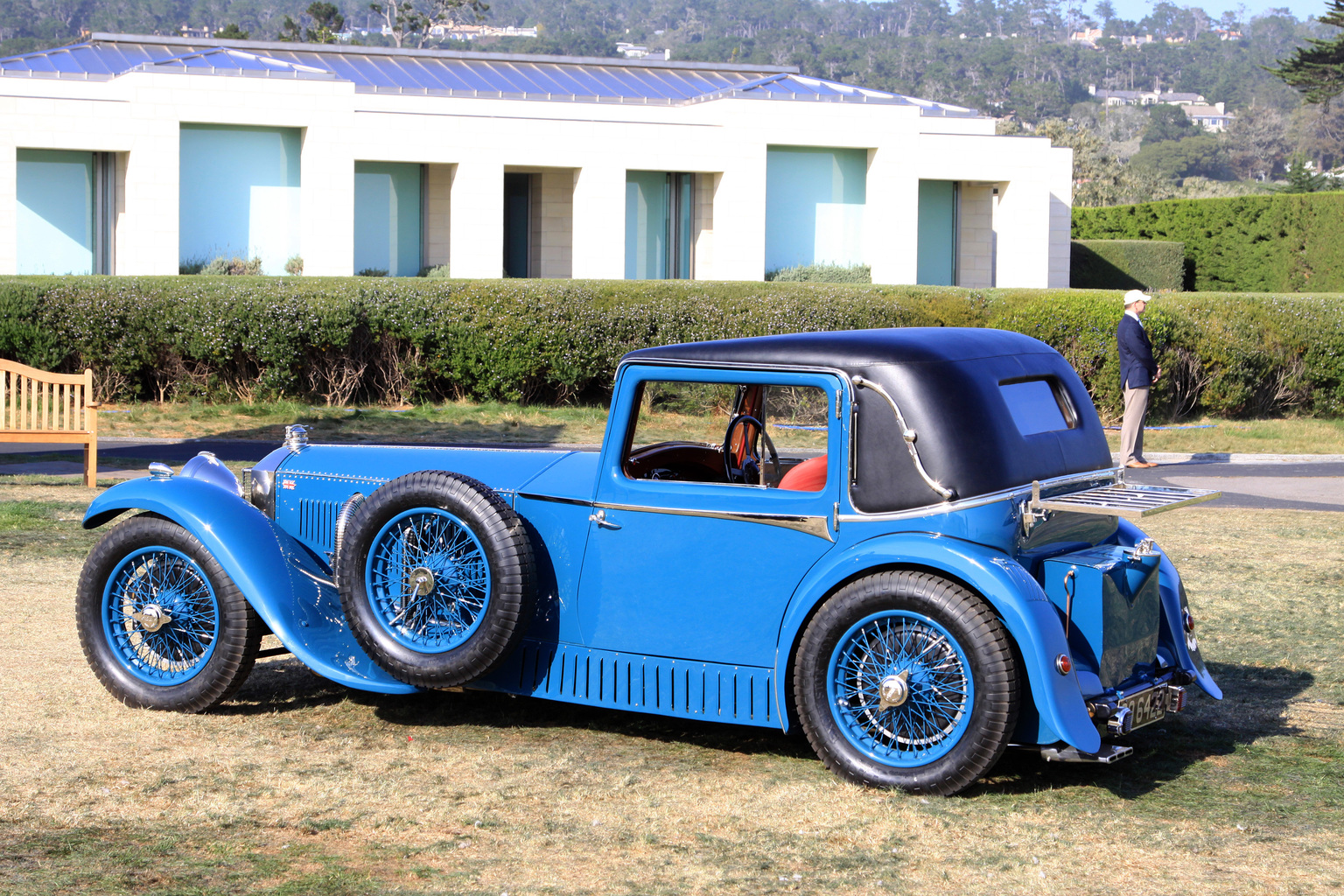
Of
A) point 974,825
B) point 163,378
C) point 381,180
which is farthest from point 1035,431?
point 381,180

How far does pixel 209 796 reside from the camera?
15.9 ft

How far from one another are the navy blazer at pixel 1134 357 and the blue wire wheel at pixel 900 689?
10.7 metres

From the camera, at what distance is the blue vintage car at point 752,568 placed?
4836mm

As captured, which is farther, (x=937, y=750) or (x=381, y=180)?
(x=381, y=180)

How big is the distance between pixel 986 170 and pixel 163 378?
18.7 metres

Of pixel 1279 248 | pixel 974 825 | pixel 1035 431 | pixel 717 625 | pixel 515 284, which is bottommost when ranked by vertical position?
pixel 974 825

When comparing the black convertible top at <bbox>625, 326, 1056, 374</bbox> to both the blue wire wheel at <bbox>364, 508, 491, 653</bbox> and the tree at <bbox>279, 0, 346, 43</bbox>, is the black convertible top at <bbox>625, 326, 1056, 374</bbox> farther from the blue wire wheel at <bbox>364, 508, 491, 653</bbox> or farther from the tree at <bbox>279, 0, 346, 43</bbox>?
the tree at <bbox>279, 0, 346, 43</bbox>

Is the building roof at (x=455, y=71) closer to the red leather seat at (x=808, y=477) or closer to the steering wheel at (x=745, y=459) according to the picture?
the steering wheel at (x=745, y=459)

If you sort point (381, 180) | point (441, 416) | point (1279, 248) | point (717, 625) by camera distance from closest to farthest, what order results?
point (717, 625) → point (441, 416) → point (381, 180) → point (1279, 248)

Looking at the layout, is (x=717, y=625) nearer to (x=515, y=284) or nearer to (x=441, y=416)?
(x=441, y=416)

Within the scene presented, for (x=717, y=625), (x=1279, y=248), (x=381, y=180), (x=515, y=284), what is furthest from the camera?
(x=1279, y=248)

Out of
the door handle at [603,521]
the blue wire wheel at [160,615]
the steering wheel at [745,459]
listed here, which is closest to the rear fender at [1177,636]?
the steering wheel at [745,459]

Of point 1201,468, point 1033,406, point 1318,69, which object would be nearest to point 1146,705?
point 1033,406

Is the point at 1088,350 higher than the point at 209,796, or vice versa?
the point at 1088,350
